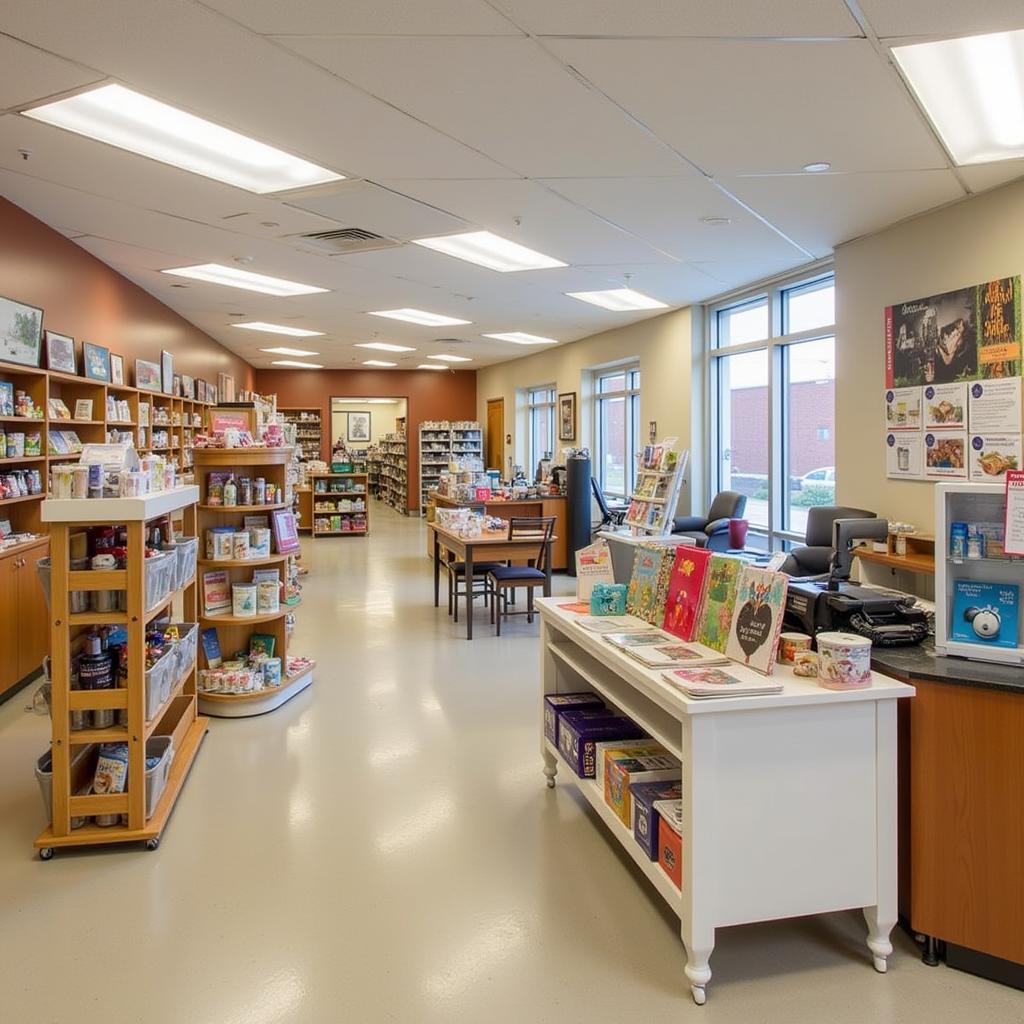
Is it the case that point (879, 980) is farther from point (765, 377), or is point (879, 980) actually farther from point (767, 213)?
point (765, 377)

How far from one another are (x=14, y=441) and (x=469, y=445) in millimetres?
12276

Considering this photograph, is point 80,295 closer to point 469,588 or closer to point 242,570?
point 242,570

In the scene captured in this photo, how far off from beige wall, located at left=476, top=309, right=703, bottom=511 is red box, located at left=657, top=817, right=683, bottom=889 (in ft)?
22.5

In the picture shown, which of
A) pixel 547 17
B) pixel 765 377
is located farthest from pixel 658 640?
pixel 765 377

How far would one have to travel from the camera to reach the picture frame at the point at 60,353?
5.59m

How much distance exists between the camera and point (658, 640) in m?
2.86

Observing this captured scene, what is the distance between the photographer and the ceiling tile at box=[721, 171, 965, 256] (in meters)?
4.60

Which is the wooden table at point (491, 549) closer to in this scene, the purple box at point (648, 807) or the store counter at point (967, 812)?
the purple box at point (648, 807)

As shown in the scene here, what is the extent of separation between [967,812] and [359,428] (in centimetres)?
2154

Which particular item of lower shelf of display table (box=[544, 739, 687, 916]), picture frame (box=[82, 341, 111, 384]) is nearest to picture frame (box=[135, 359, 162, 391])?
picture frame (box=[82, 341, 111, 384])

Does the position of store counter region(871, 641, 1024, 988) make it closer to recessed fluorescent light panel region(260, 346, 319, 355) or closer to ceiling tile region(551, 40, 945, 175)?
ceiling tile region(551, 40, 945, 175)

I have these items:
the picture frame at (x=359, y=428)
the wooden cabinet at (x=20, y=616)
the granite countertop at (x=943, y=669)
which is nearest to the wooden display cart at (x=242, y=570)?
the wooden cabinet at (x=20, y=616)

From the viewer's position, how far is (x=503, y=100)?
3523 mm

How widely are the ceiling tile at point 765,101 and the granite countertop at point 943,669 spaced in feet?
7.61
